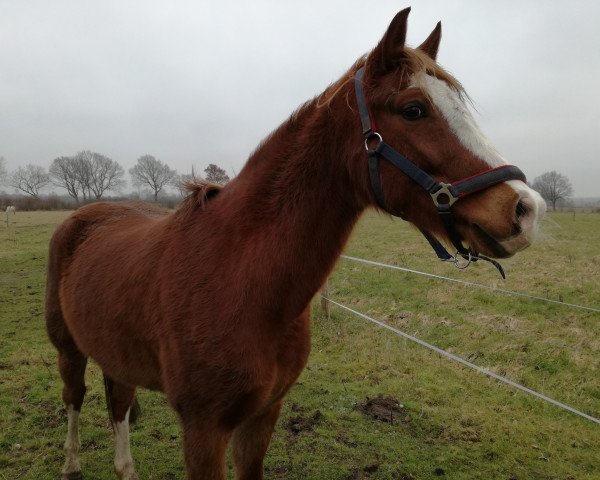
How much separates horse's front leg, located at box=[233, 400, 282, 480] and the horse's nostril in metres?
1.78

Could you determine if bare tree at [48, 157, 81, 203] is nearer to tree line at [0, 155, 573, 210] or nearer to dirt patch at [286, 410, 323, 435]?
tree line at [0, 155, 573, 210]

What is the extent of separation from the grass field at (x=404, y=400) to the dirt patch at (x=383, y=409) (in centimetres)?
3

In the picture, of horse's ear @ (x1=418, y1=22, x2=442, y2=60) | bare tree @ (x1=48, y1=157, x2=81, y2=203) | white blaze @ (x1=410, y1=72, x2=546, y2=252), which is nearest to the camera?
white blaze @ (x1=410, y1=72, x2=546, y2=252)

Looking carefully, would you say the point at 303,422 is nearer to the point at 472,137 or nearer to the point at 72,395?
the point at 72,395

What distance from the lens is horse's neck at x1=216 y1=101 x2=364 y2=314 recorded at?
6.38 feet

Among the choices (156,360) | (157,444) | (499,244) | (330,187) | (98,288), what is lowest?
(157,444)

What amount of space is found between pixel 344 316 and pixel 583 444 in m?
4.40

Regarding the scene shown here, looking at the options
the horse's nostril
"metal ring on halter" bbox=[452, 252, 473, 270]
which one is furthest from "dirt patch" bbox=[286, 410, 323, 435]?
the horse's nostril

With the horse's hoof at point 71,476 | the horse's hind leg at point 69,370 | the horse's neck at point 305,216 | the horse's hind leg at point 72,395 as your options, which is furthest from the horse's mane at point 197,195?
the horse's hoof at point 71,476

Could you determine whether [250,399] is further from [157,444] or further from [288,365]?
[157,444]

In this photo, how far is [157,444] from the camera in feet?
13.1

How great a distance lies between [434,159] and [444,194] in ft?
0.49

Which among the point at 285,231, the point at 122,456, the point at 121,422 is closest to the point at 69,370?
the point at 121,422

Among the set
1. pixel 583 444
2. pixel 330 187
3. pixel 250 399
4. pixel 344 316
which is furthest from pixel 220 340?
pixel 344 316
